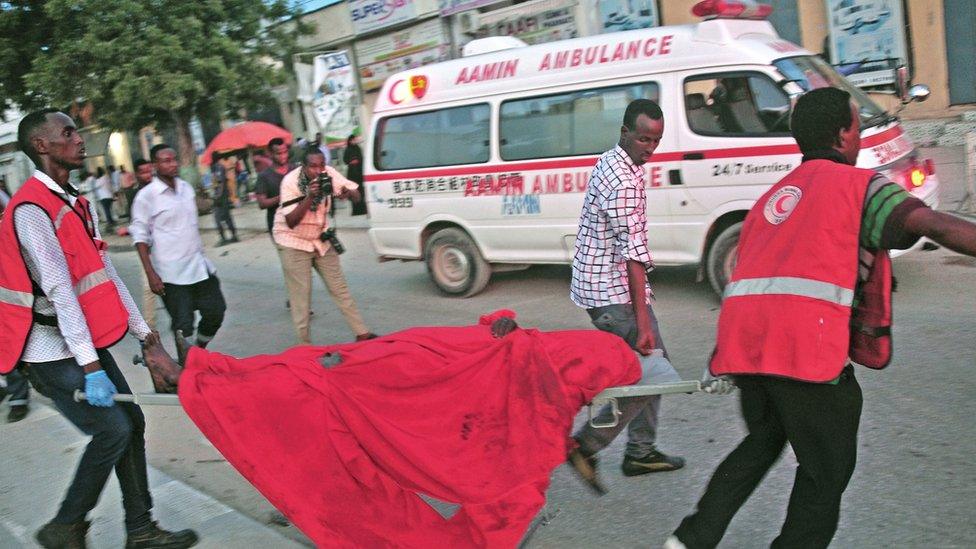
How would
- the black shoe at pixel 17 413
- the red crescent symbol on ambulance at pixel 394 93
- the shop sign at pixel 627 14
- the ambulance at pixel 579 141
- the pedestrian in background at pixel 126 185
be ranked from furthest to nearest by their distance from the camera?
1. the pedestrian in background at pixel 126 185
2. the shop sign at pixel 627 14
3. the red crescent symbol on ambulance at pixel 394 93
4. the ambulance at pixel 579 141
5. the black shoe at pixel 17 413

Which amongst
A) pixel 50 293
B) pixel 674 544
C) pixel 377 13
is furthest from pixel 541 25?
pixel 674 544

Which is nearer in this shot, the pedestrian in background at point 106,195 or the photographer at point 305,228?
the photographer at point 305,228

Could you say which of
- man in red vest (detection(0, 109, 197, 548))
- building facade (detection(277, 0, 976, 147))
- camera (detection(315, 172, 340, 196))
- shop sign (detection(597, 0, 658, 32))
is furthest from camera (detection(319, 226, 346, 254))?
shop sign (detection(597, 0, 658, 32))

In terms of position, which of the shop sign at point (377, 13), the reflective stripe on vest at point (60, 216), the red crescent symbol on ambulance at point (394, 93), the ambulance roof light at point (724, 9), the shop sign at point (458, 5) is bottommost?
the reflective stripe on vest at point (60, 216)

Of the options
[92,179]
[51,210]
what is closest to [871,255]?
[51,210]

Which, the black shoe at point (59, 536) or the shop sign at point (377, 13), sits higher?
the shop sign at point (377, 13)

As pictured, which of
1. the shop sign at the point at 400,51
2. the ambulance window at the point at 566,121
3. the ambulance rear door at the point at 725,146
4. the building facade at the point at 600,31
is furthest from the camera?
the shop sign at the point at 400,51

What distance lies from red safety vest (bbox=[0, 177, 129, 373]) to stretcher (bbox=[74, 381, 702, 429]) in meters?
0.29

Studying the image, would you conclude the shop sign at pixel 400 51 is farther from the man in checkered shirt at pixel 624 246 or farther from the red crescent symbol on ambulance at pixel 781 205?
the red crescent symbol on ambulance at pixel 781 205

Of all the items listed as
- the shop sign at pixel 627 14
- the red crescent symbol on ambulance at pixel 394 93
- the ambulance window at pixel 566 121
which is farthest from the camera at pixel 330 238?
the shop sign at pixel 627 14

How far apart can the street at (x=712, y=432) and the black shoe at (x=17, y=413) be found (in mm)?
173

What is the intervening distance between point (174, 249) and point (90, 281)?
115 inches

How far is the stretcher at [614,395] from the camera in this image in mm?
3086

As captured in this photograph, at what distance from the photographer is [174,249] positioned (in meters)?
6.44
